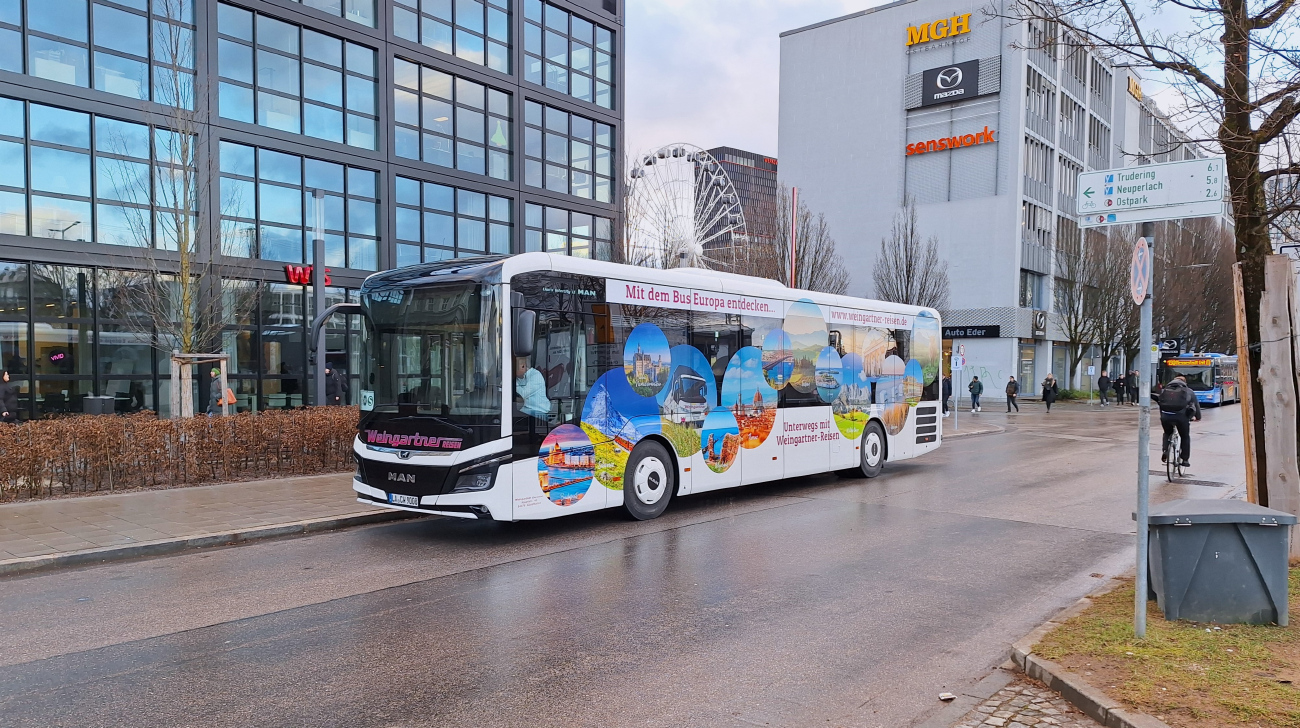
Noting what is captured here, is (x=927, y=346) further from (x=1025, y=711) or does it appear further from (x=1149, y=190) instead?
(x=1025, y=711)

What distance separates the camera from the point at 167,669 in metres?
5.07

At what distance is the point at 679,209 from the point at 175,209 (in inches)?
753

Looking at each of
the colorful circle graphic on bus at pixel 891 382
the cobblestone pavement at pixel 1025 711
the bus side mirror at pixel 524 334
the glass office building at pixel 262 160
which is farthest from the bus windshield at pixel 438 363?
the colorful circle graphic on bus at pixel 891 382

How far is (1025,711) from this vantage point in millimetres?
4391

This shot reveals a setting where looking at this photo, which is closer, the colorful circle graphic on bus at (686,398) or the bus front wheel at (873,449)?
the colorful circle graphic on bus at (686,398)

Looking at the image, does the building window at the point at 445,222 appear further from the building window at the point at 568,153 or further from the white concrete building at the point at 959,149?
the white concrete building at the point at 959,149

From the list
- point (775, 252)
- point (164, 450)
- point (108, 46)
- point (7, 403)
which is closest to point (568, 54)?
point (775, 252)

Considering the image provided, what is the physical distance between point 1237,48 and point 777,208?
2741 centimetres

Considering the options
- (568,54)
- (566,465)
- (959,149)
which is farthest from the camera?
(959,149)

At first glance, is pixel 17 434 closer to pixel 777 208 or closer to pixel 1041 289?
pixel 777 208

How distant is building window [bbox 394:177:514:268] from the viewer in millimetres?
25672

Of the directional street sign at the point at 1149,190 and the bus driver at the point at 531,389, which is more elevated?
the directional street sign at the point at 1149,190

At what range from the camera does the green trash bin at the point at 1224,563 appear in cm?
532

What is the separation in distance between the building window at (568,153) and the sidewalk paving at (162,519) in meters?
19.4
